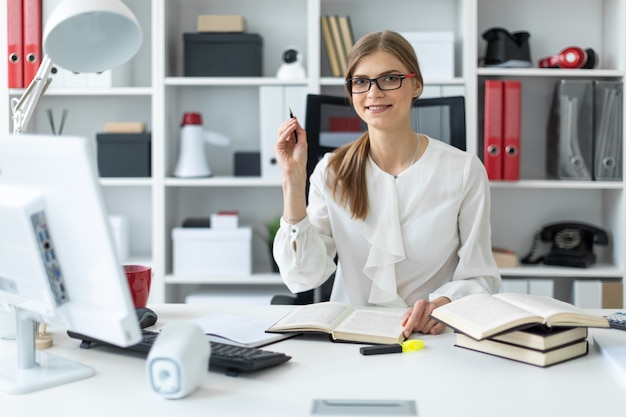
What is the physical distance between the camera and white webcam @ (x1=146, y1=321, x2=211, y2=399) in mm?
1076

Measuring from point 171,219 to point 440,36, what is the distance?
4.49 feet

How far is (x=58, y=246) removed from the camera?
3.56ft

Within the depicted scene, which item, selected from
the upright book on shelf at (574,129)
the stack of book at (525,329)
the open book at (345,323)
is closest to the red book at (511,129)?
the upright book on shelf at (574,129)

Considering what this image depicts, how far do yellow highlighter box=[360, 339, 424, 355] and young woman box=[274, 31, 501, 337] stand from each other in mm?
531

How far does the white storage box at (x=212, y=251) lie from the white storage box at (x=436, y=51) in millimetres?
994

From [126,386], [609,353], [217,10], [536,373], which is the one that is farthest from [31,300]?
[217,10]

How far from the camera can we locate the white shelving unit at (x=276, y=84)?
302 centimetres

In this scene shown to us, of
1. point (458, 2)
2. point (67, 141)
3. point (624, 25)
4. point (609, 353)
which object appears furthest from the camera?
point (458, 2)

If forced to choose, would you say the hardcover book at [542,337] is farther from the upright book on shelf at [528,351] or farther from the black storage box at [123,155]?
the black storage box at [123,155]

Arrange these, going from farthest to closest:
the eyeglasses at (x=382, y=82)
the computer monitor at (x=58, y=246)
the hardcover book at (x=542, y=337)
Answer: the eyeglasses at (x=382, y=82)
the hardcover book at (x=542, y=337)
the computer monitor at (x=58, y=246)

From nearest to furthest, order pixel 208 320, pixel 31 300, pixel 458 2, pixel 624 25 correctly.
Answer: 1. pixel 31 300
2. pixel 208 320
3. pixel 624 25
4. pixel 458 2

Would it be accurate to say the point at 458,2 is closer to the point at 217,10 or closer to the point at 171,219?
the point at 217,10

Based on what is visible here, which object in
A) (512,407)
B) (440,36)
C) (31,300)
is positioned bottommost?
(512,407)

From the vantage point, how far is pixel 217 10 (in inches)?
129
